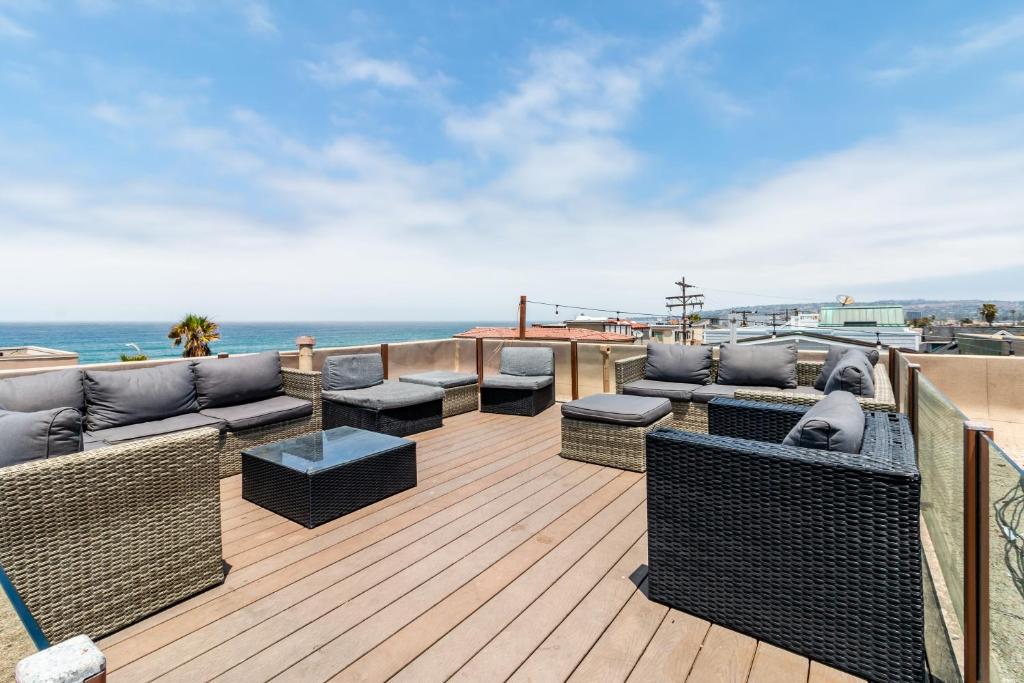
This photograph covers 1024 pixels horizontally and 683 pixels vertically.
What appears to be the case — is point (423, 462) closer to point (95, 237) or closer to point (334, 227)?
point (334, 227)

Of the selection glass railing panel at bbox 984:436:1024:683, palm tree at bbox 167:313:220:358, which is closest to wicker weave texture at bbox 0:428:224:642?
glass railing panel at bbox 984:436:1024:683

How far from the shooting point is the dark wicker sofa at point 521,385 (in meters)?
5.03

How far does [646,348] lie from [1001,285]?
56215mm

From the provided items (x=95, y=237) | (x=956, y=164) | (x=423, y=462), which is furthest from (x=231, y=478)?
(x=95, y=237)

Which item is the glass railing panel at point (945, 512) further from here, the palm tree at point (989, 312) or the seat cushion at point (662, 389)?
the palm tree at point (989, 312)

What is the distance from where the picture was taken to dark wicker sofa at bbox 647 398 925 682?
137 cm

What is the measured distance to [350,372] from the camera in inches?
181

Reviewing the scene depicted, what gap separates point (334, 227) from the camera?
17.6 m

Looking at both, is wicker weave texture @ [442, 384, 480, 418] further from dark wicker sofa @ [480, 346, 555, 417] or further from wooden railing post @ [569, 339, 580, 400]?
wooden railing post @ [569, 339, 580, 400]

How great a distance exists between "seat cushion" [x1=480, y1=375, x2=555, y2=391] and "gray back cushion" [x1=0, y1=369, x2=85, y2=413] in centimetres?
342

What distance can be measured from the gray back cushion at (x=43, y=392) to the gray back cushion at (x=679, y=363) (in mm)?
4741

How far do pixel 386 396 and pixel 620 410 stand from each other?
2216mm

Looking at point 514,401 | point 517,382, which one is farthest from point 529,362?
point 514,401

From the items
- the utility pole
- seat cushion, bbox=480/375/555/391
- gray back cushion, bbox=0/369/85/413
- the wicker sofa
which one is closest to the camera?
gray back cushion, bbox=0/369/85/413
